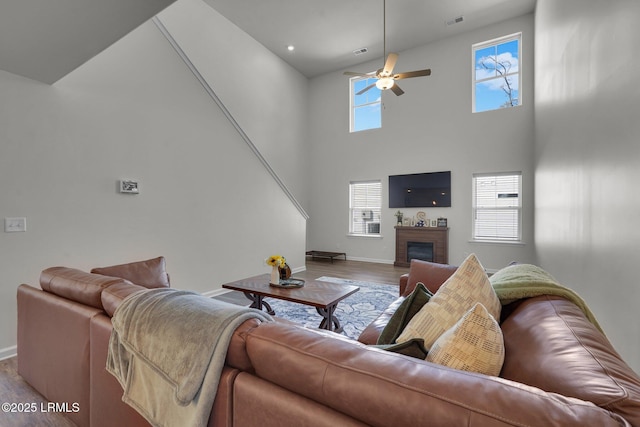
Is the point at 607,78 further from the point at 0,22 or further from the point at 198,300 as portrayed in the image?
the point at 0,22

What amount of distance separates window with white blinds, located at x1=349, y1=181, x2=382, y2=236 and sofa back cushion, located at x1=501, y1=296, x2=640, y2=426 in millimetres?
5916

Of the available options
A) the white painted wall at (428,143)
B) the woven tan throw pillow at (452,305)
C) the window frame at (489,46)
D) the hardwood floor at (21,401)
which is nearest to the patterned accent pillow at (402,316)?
the woven tan throw pillow at (452,305)

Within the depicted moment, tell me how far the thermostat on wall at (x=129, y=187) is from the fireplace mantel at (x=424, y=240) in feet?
16.8

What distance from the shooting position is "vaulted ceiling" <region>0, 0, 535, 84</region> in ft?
5.61

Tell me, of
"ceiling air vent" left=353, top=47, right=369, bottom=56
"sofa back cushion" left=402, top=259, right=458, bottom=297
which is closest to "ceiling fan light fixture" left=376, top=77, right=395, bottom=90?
"sofa back cushion" left=402, top=259, right=458, bottom=297

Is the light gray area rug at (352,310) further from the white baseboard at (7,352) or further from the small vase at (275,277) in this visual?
the white baseboard at (7,352)

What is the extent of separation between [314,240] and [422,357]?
22.4 ft

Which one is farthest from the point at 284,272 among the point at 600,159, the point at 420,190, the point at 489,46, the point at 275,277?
the point at 489,46

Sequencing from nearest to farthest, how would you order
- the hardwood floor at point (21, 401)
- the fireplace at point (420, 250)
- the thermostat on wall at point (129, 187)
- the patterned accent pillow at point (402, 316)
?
1. the patterned accent pillow at point (402, 316)
2. the hardwood floor at point (21, 401)
3. the thermostat on wall at point (129, 187)
4. the fireplace at point (420, 250)

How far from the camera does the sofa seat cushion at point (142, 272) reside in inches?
88.1

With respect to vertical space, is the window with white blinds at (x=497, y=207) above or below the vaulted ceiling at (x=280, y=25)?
below

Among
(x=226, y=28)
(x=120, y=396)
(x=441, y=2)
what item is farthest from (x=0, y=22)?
(x=441, y=2)

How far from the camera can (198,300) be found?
1.16 m

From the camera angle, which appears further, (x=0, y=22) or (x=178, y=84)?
(x=178, y=84)
